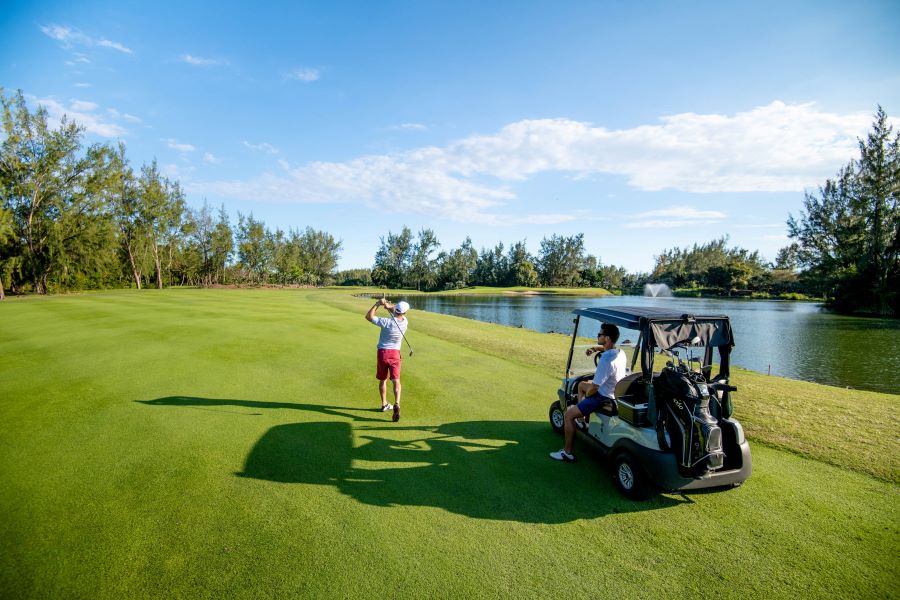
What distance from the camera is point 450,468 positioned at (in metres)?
5.57

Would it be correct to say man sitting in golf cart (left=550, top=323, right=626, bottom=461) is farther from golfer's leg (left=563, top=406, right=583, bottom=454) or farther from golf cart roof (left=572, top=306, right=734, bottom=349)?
golf cart roof (left=572, top=306, right=734, bottom=349)

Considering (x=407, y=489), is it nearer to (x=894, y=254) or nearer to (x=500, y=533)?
(x=500, y=533)

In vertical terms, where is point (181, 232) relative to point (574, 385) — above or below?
above

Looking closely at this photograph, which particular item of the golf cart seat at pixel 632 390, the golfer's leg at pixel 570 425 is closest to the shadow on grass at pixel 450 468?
the golfer's leg at pixel 570 425

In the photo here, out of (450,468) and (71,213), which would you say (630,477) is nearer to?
(450,468)

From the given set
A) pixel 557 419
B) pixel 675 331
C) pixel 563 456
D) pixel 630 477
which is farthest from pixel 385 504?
pixel 675 331

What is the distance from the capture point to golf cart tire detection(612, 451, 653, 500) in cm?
473

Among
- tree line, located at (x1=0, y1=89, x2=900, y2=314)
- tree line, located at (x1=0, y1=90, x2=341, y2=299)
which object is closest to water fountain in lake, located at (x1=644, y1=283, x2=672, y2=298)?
tree line, located at (x1=0, y1=89, x2=900, y2=314)

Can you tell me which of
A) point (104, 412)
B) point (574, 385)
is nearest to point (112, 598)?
point (104, 412)

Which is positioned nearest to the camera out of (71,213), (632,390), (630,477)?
(630,477)

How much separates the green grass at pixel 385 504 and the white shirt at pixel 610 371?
3.91 ft

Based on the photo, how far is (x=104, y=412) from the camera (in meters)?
7.15

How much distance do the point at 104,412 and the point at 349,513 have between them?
19.2 feet

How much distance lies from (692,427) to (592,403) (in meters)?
1.31
